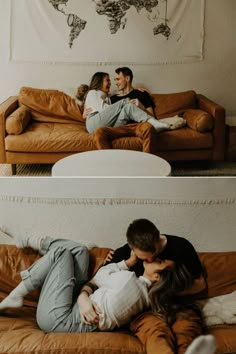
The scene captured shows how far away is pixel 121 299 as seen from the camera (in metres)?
1.61

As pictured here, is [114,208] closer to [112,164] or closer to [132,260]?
[132,260]

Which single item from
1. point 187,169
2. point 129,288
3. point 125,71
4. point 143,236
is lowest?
point 129,288

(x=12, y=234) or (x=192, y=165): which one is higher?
(x=192, y=165)

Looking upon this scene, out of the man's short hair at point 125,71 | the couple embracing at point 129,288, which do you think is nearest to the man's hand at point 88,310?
the couple embracing at point 129,288

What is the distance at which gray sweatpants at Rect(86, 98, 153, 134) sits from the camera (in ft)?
4.49

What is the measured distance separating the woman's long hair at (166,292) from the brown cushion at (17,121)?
60cm

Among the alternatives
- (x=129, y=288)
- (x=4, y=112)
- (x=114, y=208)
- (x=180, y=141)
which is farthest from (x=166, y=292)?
(x=4, y=112)

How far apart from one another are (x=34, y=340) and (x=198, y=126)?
0.75m

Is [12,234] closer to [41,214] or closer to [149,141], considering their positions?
[41,214]

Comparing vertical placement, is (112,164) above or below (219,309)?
above

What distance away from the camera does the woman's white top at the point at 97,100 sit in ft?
4.53

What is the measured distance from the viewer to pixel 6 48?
1.34 metres

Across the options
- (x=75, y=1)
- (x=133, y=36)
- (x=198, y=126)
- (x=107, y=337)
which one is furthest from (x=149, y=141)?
(x=107, y=337)

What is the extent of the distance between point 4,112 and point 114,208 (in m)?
0.57
